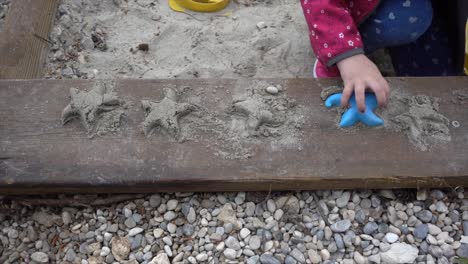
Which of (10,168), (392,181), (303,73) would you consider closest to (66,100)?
(10,168)

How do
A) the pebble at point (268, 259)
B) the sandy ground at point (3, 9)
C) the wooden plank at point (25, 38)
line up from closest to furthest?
the pebble at point (268, 259) → the wooden plank at point (25, 38) → the sandy ground at point (3, 9)

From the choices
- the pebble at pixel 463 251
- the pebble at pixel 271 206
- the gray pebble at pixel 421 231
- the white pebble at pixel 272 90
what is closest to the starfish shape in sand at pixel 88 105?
the white pebble at pixel 272 90

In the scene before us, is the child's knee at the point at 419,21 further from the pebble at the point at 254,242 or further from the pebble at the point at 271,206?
the pebble at the point at 254,242

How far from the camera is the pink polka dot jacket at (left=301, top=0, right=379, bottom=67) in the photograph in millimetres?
1714

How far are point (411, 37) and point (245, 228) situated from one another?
1.09m

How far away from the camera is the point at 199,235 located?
1.57 metres

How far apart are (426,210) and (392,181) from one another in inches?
7.1

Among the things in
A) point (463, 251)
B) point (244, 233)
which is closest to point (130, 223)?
point (244, 233)

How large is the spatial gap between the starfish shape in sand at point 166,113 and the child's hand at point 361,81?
1.85 feet

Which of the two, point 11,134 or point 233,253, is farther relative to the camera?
point 11,134

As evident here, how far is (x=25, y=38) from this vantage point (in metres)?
2.08

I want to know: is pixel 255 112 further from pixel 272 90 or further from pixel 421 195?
pixel 421 195

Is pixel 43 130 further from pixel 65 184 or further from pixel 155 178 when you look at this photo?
pixel 155 178

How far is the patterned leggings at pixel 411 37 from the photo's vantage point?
1876 mm
